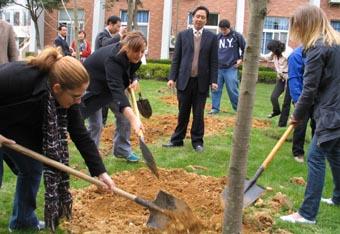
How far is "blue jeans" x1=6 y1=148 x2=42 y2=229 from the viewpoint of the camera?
3.74 m

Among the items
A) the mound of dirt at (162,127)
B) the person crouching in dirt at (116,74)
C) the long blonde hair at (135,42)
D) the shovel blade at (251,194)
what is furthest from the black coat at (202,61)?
the shovel blade at (251,194)

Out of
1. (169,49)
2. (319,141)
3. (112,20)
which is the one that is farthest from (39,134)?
(169,49)

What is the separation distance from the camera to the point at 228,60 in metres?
10.5

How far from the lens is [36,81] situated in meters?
3.30

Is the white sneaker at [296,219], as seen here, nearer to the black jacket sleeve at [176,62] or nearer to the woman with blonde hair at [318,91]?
the woman with blonde hair at [318,91]

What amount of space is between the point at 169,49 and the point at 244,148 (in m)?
24.7

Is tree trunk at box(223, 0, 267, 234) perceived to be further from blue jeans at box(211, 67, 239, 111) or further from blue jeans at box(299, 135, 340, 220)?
blue jeans at box(211, 67, 239, 111)

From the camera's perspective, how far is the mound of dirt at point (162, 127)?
7508 mm

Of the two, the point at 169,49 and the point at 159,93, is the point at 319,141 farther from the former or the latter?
the point at 169,49

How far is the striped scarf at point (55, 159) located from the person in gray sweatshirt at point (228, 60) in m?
6.84

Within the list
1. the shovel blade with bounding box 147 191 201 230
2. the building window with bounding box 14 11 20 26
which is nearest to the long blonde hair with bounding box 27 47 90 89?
the shovel blade with bounding box 147 191 201 230

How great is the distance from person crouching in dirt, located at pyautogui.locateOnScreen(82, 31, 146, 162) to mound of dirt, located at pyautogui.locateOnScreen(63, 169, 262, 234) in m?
0.65

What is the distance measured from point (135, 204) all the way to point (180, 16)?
76.0ft

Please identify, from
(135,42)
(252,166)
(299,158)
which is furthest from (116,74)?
(299,158)
